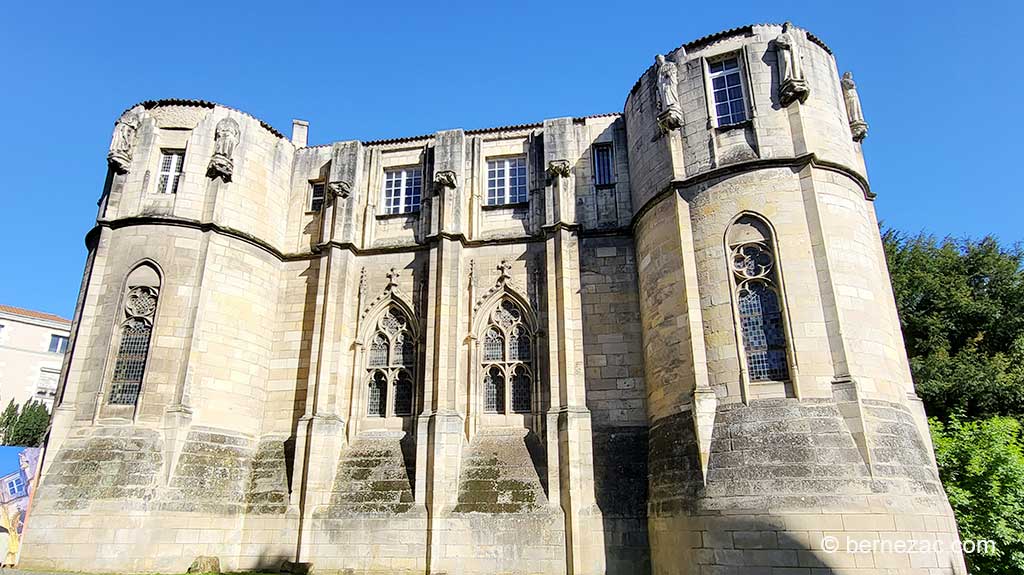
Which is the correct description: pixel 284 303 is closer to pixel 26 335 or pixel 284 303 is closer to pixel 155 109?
pixel 155 109

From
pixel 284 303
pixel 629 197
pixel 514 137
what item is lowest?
pixel 284 303

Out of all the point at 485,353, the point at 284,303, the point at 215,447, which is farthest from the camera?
the point at 284,303

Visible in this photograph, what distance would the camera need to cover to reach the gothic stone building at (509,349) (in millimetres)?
11688

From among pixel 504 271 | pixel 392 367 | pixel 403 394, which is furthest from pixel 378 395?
pixel 504 271

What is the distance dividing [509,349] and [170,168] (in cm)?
1075

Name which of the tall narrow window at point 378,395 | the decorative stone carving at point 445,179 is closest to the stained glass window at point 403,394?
the tall narrow window at point 378,395

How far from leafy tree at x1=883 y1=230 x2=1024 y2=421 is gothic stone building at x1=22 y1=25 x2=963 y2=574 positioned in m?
7.86

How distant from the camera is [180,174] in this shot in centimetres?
1706

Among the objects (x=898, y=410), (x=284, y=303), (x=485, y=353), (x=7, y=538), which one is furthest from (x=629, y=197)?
(x=7, y=538)

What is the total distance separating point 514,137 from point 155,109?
10.4m

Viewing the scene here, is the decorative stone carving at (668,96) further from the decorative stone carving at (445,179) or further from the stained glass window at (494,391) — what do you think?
the stained glass window at (494,391)

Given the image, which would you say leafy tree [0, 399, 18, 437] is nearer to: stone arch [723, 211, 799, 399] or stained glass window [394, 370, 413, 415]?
stained glass window [394, 370, 413, 415]

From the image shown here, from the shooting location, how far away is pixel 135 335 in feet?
51.0

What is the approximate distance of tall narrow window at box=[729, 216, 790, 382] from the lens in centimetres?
1229
